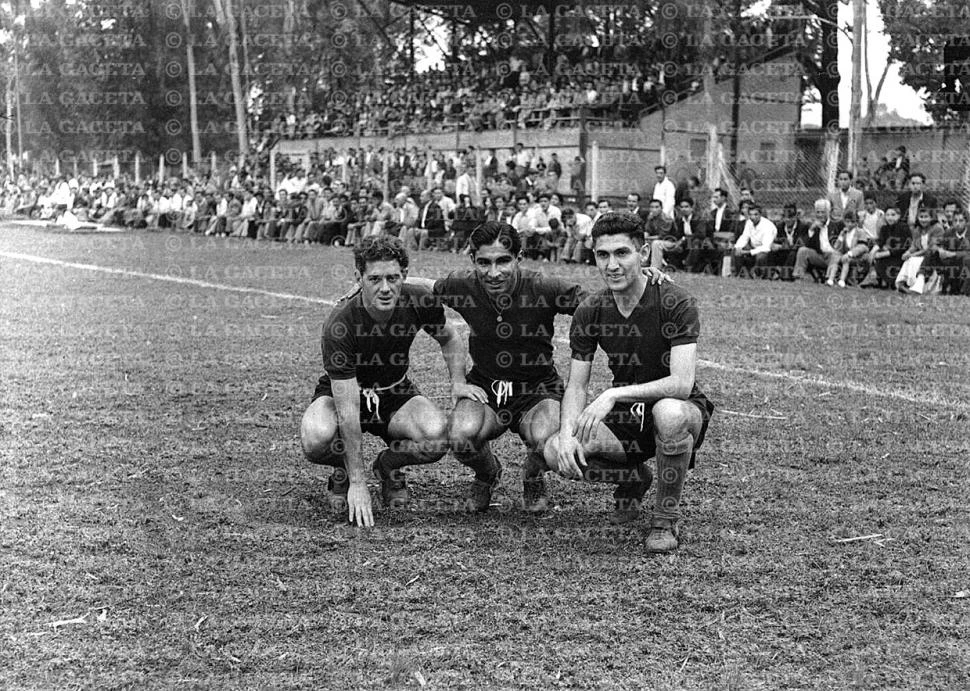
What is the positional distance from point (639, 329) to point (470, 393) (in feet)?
2.88

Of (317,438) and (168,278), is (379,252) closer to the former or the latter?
(317,438)

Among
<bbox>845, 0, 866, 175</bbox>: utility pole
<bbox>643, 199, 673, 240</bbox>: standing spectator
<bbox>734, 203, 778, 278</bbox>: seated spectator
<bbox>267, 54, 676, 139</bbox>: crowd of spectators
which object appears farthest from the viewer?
<bbox>267, 54, 676, 139</bbox>: crowd of spectators

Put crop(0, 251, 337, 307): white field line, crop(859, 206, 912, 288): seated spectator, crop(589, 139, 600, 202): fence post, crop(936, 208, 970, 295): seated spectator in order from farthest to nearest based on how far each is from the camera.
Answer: crop(589, 139, 600, 202): fence post
crop(859, 206, 912, 288): seated spectator
crop(936, 208, 970, 295): seated spectator
crop(0, 251, 337, 307): white field line

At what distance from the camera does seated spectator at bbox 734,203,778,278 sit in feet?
54.2

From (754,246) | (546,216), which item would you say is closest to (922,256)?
(754,246)

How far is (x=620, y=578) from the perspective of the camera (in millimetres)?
4207

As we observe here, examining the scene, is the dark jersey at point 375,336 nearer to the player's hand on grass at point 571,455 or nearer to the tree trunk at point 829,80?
the player's hand on grass at point 571,455

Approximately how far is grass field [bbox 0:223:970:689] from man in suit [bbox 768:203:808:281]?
7.71 meters

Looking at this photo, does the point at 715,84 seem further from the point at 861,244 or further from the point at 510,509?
the point at 510,509

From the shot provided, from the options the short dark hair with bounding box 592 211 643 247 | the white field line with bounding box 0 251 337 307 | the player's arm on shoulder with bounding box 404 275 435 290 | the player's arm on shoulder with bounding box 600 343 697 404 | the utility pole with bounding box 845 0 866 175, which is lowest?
the white field line with bounding box 0 251 337 307

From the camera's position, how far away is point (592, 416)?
4586 millimetres

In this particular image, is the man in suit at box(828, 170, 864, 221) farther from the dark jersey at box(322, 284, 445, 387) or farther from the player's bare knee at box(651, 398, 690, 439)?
the player's bare knee at box(651, 398, 690, 439)

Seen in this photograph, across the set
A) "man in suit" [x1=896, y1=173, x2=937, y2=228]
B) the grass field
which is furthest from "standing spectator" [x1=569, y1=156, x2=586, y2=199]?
the grass field

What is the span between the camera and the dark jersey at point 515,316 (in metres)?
5.08
